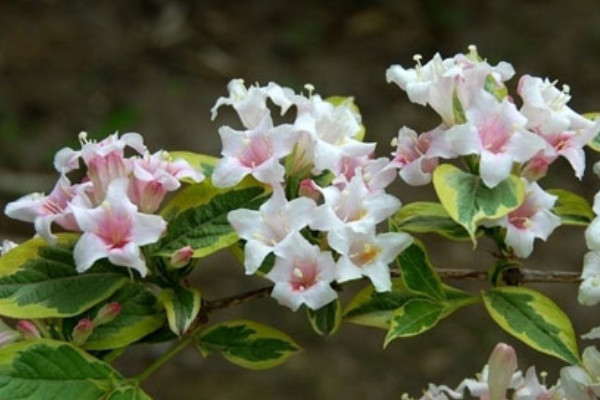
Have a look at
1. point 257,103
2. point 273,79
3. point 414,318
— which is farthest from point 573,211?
point 273,79

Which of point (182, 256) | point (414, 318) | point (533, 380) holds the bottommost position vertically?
point (533, 380)

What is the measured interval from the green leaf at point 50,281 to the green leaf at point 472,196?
254 mm

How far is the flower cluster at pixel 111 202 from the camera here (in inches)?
32.8

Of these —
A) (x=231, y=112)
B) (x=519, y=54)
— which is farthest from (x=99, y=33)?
(x=519, y=54)

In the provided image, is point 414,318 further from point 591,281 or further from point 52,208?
point 52,208

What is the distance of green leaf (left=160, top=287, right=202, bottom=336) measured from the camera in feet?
2.79

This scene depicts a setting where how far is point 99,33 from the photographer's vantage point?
3.69 metres

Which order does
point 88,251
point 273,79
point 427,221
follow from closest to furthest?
1. point 88,251
2. point 427,221
3. point 273,79

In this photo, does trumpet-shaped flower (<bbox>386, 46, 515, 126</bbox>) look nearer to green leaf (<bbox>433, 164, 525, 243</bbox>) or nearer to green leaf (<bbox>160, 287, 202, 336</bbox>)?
green leaf (<bbox>433, 164, 525, 243</bbox>)

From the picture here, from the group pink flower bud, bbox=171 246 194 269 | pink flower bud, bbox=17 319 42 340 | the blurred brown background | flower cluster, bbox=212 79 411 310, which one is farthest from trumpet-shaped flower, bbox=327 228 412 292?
the blurred brown background

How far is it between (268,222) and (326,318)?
3.6 inches

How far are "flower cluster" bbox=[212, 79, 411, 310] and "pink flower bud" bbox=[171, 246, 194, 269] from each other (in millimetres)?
41

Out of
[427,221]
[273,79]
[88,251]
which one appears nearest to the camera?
[88,251]

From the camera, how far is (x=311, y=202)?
2.74ft
